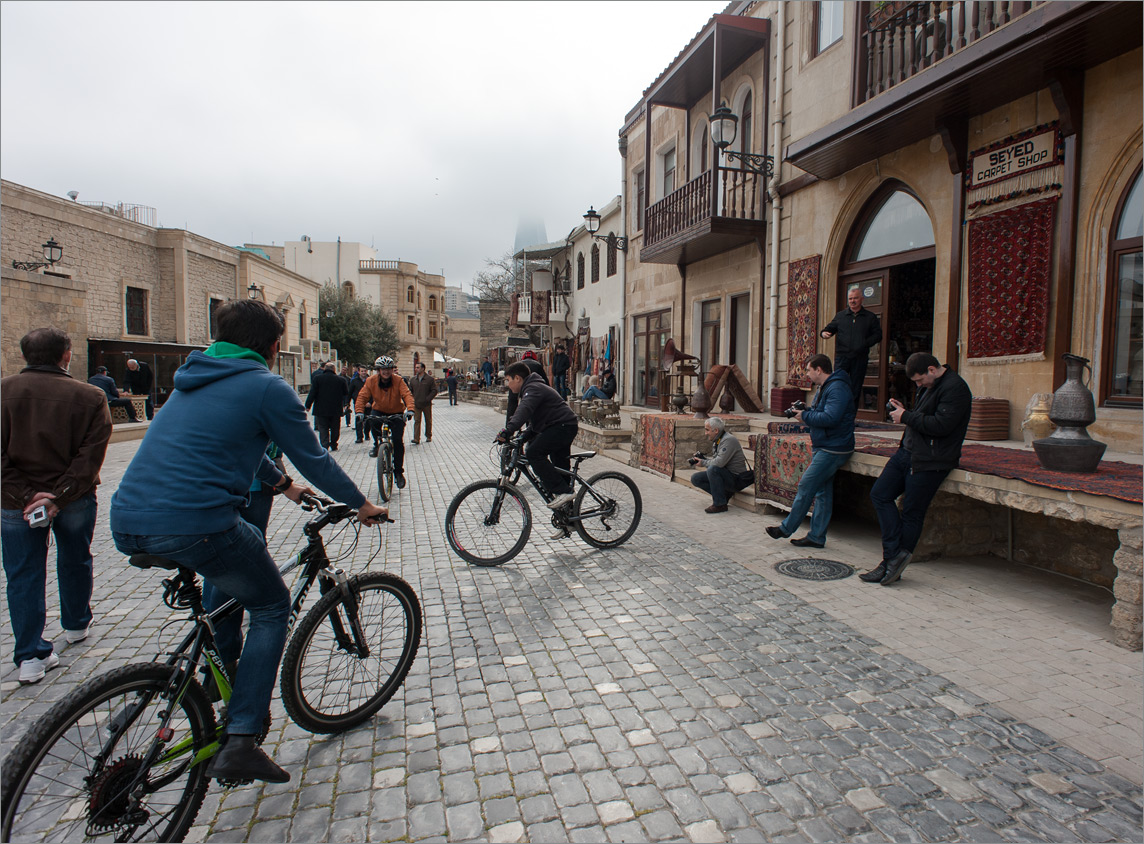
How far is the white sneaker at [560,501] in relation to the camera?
20.5ft

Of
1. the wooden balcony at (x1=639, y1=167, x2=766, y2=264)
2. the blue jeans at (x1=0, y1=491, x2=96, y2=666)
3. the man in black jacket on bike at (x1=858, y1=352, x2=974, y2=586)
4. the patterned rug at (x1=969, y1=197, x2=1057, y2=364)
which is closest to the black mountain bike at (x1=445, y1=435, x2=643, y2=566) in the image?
the man in black jacket on bike at (x1=858, y1=352, x2=974, y2=586)

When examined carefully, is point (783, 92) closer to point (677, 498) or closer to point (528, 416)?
point (677, 498)

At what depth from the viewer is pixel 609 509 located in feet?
20.9

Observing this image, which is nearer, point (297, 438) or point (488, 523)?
point (297, 438)

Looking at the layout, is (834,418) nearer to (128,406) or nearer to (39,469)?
(39,469)

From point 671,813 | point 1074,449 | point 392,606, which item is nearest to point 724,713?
point 671,813

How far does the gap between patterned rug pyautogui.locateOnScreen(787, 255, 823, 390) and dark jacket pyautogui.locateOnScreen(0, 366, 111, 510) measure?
9625mm

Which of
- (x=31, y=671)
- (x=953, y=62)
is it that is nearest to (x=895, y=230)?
(x=953, y=62)

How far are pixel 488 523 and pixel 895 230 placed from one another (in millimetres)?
7408

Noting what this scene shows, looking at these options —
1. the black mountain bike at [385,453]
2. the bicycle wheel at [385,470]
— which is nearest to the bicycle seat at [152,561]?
the black mountain bike at [385,453]

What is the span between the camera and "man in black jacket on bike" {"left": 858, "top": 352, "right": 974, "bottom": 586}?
4.85m

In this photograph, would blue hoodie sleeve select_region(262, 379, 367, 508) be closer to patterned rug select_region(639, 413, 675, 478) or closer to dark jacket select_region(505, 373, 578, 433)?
dark jacket select_region(505, 373, 578, 433)

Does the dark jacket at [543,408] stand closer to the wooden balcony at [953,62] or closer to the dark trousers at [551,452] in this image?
the dark trousers at [551,452]

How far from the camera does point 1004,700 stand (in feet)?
11.2
